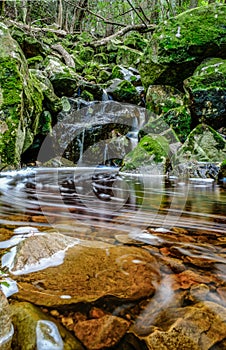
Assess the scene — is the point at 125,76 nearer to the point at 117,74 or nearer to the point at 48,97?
the point at 117,74

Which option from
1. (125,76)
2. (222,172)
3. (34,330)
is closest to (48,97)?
(125,76)

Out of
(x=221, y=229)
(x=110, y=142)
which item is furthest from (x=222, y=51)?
(x=221, y=229)

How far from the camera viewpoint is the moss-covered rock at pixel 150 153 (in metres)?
7.61

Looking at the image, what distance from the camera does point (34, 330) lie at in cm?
104

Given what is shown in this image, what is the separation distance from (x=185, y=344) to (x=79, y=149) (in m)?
11.1

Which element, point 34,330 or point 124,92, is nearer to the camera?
point 34,330

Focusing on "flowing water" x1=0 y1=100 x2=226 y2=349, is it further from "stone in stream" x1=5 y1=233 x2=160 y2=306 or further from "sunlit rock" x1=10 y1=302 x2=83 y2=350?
"sunlit rock" x1=10 y1=302 x2=83 y2=350

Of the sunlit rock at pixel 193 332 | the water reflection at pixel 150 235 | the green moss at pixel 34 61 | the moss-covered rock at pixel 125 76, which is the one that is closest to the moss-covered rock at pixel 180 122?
the water reflection at pixel 150 235

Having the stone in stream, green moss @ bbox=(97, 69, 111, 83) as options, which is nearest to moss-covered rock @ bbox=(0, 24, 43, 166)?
the stone in stream

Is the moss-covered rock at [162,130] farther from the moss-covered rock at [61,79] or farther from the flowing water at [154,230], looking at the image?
the moss-covered rock at [61,79]

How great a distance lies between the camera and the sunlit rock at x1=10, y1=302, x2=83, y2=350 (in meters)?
0.99

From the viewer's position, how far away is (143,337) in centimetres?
109

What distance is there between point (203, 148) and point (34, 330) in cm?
707

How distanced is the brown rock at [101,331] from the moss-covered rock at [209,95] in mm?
8271
